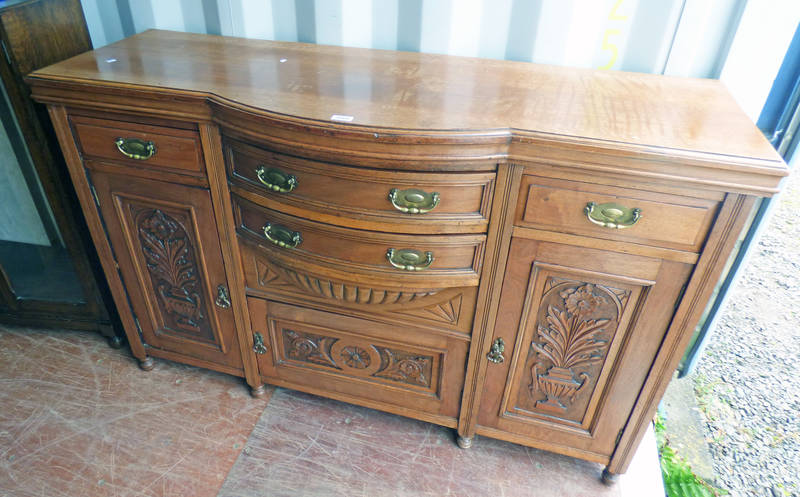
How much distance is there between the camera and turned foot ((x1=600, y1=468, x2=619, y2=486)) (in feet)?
4.97

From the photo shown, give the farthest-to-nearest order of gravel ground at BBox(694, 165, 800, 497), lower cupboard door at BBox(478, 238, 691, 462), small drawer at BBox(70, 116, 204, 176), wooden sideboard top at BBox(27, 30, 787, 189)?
gravel ground at BBox(694, 165, 800, 497)
small drawer at BBox(70, 116, 204, 176)
lower cupboard door at BBox(478, 238, 691, 462)
wooden sideboard top at BBox(27, 30, 787, 189)

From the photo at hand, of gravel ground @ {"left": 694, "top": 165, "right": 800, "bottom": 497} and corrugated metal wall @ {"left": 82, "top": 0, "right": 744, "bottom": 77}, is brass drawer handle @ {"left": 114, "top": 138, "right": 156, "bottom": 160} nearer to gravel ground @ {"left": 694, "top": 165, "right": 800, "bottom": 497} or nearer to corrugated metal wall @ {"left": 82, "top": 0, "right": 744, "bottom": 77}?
corrugated metal wall @ {"left": 82, "top": 0, "right": 744, "bottom": 77}

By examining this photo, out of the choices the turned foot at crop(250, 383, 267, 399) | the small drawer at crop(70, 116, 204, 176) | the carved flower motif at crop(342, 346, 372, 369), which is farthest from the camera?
the turned foot at crop(250, 383, 267, 399)

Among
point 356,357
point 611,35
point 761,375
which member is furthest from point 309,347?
point 761,375

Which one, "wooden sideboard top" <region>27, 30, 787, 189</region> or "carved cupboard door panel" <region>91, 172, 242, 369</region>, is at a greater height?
"wooden sideboard top" <region>27, 30, 787, 189</region>

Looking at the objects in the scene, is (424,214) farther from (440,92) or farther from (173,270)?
(173,270)

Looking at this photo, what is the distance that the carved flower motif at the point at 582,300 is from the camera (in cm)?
124

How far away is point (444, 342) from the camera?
143 centimetres

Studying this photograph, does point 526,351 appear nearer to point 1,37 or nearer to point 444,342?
point 444,342

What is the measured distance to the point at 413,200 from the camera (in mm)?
1166

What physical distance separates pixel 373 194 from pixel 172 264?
2.50 ft

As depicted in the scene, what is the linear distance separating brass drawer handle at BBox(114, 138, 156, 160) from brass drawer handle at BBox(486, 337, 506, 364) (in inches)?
41.1

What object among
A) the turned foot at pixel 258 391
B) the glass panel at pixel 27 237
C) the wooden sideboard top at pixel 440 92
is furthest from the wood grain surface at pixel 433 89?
the turned foot at pixel 258 391

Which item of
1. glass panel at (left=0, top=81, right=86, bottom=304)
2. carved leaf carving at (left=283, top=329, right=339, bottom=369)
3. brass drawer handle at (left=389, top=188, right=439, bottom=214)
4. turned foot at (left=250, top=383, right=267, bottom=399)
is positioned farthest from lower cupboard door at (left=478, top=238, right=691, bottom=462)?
glass panel at (left=0, top=81, right=86, bottom=304)
